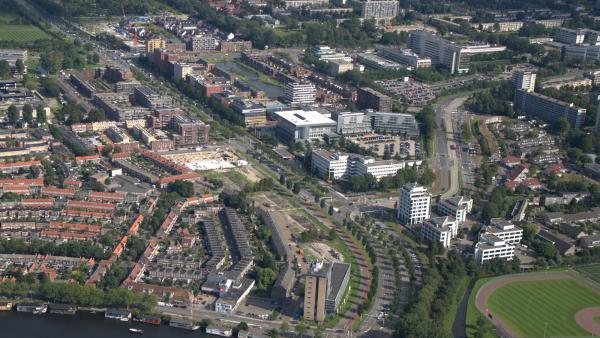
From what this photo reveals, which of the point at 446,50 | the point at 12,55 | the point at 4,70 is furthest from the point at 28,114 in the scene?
the point at 446,50

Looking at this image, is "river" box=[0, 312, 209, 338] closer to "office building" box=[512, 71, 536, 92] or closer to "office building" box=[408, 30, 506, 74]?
"office building" box=[512, 71, 536, 92]

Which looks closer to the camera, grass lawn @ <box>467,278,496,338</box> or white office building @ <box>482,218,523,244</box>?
grass lawn @ <box>467,278,496,338</box>

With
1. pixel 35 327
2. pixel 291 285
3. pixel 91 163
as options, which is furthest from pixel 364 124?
pixel 35 327

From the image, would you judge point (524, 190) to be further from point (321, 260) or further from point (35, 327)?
point (35, 327)

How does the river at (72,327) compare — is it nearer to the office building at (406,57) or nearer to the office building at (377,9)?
the office building at (406,57)

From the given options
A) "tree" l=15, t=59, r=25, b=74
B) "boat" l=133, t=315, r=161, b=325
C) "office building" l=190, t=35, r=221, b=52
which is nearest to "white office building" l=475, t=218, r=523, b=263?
"boat" l=133, t=315, r=161, b=325
